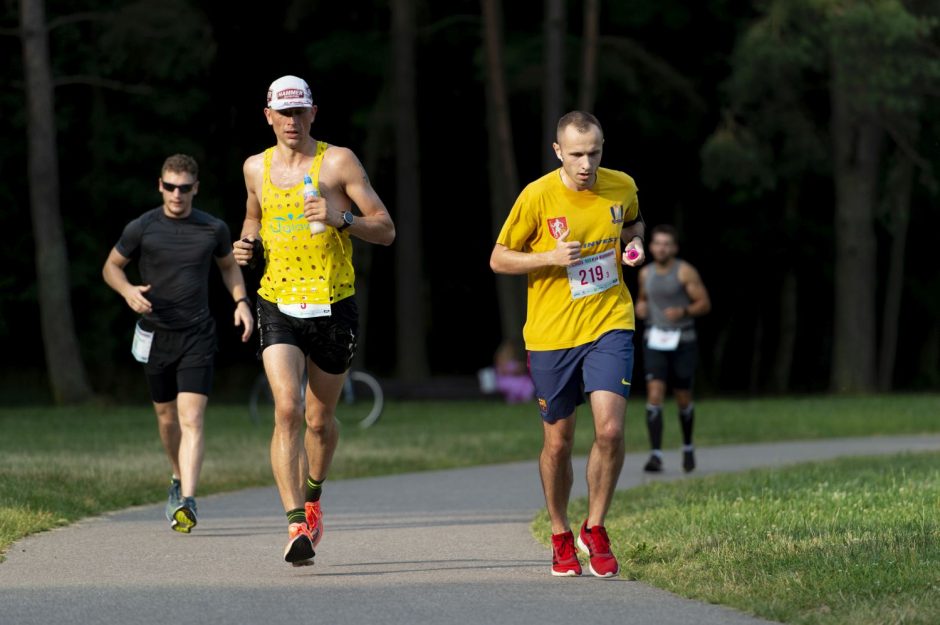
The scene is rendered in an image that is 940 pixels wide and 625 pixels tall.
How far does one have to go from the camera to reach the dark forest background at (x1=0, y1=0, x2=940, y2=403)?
103ft

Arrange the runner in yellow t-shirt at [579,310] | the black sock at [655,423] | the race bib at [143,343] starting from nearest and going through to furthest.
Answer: the runner in yellow t-shirt at [579,310] → the race bib at [143,343] → the black sock at [655,423]

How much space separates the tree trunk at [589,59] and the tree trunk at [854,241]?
15.6 feet

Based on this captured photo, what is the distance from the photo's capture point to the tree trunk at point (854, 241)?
3459 centimetres

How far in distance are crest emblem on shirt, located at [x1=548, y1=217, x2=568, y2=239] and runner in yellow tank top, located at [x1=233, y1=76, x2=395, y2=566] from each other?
0.82m

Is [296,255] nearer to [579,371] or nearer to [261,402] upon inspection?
[579,371]

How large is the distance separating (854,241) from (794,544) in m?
26.5

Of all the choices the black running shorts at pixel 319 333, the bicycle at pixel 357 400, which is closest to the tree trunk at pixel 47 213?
the bicycle at pixel 357 400

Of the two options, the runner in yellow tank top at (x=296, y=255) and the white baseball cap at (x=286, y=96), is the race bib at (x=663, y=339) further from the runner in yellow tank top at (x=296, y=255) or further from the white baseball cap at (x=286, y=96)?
the white baseball cap at (x=286, y=96)

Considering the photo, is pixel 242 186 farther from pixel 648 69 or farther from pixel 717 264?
pixel 717 264

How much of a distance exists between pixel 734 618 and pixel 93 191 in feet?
103

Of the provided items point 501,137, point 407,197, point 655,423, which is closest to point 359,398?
point 655,423

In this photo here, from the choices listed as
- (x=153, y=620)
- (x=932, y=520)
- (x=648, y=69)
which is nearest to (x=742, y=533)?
(x=932, y=520)

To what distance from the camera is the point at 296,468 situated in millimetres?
8883

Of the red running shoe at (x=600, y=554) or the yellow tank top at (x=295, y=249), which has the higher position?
the yellow tank top at (x=295, y=249)
